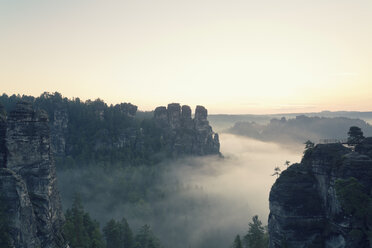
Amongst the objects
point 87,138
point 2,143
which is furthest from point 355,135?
point 87,138

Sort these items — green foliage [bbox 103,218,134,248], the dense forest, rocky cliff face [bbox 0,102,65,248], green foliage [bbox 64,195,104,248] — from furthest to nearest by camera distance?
the dense forest < green foliage [bbox 103,218,134,248] < green foliage [bbox 64,195,104,248] < rocky cliff face [bbox 0,102,65,248]

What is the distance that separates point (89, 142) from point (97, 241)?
120 meters

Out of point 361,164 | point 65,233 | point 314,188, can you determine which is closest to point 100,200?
point 65,233

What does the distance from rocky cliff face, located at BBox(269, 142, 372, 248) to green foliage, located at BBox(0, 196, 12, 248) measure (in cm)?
5554

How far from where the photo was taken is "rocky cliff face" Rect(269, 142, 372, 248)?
47.5 meters

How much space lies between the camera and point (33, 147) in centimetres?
5781

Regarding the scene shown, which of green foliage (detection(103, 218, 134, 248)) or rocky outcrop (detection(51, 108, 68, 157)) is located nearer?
green foliage (detection(103, 218, 134, 248))

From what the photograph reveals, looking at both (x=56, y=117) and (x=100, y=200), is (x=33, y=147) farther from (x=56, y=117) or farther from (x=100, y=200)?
(x=56, y=117)

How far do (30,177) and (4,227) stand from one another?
12758mm

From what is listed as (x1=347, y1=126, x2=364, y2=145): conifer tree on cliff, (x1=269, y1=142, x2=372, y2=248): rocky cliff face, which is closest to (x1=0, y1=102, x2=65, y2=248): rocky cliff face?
(x1=269, y1=142, x2=372, y2=248): rocky cliff face

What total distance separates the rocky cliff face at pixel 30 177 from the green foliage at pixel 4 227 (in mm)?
1278

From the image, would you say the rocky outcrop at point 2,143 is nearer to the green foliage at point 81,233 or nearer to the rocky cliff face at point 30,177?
the rocky cliff face at point 30,177

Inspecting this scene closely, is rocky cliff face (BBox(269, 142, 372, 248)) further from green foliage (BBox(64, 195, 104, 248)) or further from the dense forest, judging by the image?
the dense forest

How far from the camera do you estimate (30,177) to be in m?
56.6
